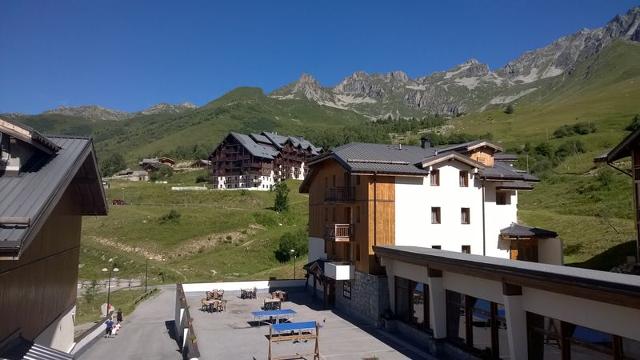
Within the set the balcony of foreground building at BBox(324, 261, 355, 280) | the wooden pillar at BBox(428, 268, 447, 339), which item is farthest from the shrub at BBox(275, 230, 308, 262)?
the wooden pillar at BBox(428, 268, 447, 339)

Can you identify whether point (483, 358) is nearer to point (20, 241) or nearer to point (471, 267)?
point (471, 267)

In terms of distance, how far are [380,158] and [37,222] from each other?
71.0 feet

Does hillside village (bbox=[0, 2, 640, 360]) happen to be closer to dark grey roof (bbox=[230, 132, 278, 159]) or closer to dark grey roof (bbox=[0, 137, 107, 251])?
dark grey roof (bbox=[0, 137, 107, 251])

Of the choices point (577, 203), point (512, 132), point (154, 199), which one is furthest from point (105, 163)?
point (577, 203)

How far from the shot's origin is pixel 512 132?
11756 cm

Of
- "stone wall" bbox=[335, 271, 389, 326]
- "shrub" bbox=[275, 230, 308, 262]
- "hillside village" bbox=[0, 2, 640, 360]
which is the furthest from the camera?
"shrub" bbox=[275, 230, 308, 262]

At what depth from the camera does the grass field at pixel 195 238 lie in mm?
51656

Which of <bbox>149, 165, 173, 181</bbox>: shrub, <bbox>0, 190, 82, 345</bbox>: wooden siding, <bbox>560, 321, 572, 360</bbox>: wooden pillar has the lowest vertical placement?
<bbox>560, 321, 572, 360</bbox>: wooden pillar

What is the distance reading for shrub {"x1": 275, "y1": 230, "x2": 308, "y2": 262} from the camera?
54.1 m

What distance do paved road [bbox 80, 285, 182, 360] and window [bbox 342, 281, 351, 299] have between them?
10462 millimetres

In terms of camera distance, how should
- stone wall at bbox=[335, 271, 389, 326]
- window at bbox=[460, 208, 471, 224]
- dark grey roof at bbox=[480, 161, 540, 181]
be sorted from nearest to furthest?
stone wall at bbox=[335, 271, 389, 326] < window at bbox=[460, 208, 471, 224] < dark grey roof at bbox=[480, 161, 540, 181]

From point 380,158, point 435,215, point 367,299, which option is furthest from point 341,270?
point 380,158

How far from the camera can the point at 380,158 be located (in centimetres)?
2725

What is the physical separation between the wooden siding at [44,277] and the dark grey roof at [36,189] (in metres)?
1.50
